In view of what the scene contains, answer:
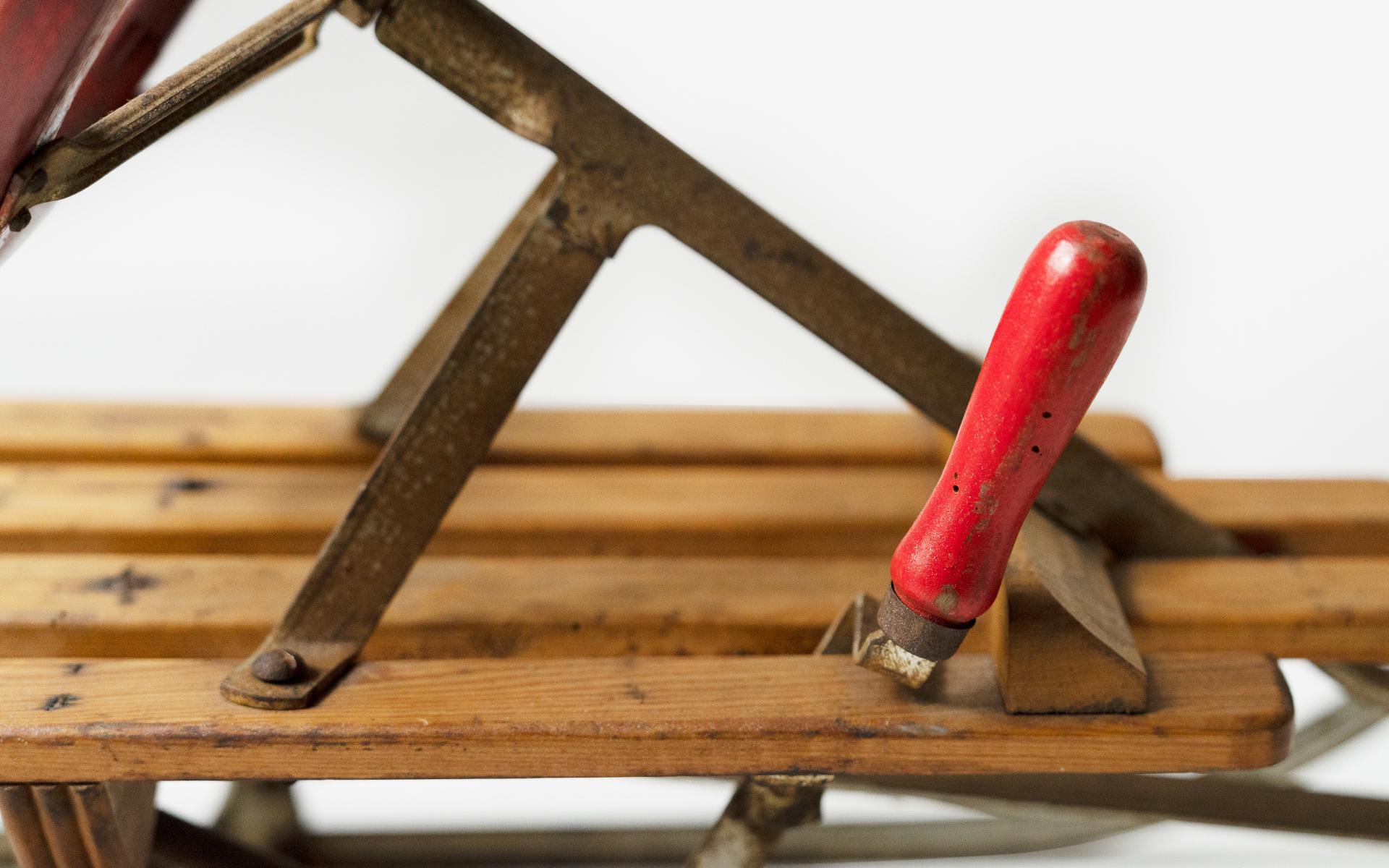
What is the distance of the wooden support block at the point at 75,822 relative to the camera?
105 centimetres

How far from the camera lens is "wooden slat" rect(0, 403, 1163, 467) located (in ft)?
4.95

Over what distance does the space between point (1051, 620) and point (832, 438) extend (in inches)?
22.6

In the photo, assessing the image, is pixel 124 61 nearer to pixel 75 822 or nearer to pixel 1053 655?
pixel 75 822

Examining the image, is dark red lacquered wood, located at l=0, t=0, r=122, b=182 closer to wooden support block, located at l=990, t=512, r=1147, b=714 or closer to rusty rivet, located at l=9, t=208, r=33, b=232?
rusty rivet, located at l=9, t=208, r=33, b=232

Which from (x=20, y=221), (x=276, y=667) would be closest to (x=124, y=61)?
(x=20, y=221)

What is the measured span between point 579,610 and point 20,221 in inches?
20.5

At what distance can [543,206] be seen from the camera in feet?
3.53

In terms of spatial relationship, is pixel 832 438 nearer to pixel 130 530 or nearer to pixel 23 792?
pixel 130 530

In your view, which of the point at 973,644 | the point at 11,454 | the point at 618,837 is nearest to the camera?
the point at 973,644

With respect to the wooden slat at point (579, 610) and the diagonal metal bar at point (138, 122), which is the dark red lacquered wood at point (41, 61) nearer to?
the diagonal metal bar at point (138, 122)

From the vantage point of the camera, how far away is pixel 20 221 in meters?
1.00

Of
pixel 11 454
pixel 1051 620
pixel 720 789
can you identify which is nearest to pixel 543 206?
pixel 1051 620

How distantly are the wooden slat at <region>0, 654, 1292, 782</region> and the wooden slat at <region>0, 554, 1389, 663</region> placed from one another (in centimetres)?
10

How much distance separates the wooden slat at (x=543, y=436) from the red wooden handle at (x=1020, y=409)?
0.62 meters
